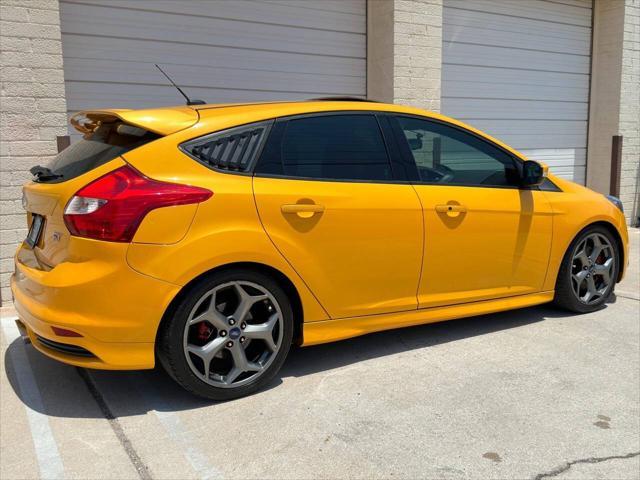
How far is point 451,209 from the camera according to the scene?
13.0 ft

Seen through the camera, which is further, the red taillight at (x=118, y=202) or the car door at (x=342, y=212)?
the car door at (x=342, y=212)

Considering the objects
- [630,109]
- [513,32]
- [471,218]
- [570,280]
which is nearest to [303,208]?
[471,218]

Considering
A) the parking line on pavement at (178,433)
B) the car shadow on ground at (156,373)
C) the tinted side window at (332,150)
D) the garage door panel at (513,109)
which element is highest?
the garage door panel at (513,109)

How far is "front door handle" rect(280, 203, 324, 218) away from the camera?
3.34 meters

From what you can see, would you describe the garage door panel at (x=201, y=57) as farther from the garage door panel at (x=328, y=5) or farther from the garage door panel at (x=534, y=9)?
the garage door panel at (x=534, y=9)

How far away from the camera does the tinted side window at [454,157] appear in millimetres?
3996

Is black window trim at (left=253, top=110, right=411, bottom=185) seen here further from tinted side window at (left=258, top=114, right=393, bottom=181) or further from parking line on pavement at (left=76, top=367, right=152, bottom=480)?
parking line on pavement at (left=76, top=367, right=152, bottom=480)

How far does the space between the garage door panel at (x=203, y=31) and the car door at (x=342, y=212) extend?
3151 millimetres

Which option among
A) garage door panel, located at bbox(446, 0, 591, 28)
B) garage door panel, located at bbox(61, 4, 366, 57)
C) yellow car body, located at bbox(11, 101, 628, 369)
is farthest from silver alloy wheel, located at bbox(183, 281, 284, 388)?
garage door panel, located at bbox(446, 0, 591, 28)

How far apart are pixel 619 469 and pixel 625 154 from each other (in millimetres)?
8352

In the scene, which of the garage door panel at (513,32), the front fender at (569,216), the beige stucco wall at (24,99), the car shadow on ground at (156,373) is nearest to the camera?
the car shadow on ground at (156,373)

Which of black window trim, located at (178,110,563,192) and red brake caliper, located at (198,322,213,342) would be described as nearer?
red brake caliper, located at (198,322,213,342)

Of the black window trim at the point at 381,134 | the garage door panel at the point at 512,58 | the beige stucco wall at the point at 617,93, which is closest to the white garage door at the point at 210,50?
the garage door panel at the point at 512,58

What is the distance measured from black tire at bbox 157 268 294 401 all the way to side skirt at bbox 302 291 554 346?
206mm
